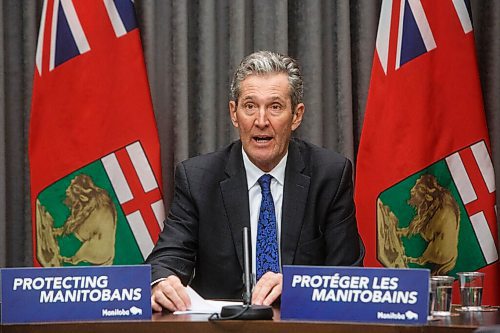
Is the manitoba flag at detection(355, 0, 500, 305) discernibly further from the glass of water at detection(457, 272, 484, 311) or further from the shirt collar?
the glass of water at detection(457, 272, 484, 311)

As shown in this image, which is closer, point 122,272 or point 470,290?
point 122,272

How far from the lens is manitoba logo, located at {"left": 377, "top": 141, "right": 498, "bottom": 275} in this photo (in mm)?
3459

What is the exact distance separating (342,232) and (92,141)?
127 centimetres

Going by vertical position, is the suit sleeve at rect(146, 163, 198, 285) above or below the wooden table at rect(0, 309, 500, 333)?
above

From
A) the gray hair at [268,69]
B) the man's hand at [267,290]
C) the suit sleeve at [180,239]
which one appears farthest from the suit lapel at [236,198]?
the man's hand at [267,290]

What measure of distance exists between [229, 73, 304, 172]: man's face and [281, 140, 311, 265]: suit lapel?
76 millimetres

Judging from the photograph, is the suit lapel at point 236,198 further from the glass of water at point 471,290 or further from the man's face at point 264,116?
the glass of water at point 471,290

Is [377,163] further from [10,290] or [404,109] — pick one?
[10,290]

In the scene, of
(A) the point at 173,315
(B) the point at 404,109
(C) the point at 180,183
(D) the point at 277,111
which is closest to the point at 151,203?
(C) the point at 180,183

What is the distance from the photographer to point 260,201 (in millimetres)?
2895

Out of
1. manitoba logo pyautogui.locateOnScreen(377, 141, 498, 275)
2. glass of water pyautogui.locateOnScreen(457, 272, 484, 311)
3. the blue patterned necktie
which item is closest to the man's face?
the blue patterned necktie

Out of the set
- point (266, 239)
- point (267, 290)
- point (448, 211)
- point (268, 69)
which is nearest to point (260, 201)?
point (266, 239)

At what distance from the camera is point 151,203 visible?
11.8 feet

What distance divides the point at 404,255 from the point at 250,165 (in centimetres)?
93
